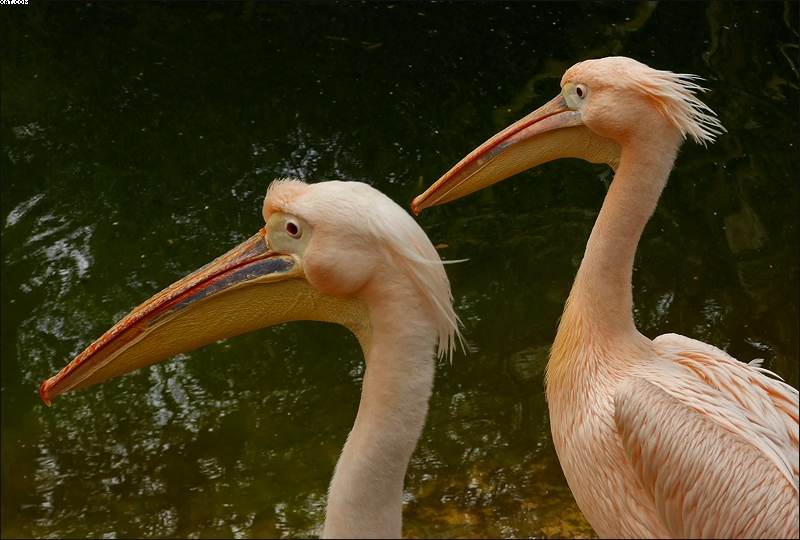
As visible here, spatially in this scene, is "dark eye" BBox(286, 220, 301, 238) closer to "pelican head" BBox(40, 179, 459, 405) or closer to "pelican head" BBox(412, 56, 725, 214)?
"pelican head" BBox(40, 179, 459, 405)

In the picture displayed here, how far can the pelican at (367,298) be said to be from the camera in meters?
2.10

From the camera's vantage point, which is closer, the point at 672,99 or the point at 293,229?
the point at 293,229

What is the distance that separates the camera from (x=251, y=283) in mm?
2369

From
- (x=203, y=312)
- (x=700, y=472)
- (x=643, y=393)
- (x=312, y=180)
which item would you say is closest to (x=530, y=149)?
(x=643, y=393)

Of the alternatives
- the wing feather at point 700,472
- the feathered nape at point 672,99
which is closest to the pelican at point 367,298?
the wing feather at point 700,472

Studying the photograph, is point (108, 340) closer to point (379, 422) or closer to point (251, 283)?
point (251, 283)

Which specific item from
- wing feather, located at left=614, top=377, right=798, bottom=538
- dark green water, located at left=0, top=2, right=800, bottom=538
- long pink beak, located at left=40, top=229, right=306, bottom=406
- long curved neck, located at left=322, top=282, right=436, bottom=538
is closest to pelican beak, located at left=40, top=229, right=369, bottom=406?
long pink beak, located at left=40, top=229, right=306, bottom=406

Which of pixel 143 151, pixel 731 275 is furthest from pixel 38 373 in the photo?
pixel 731 275

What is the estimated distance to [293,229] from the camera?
2.29 m

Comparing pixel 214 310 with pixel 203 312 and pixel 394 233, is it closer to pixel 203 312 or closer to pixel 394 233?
pixel 203 312

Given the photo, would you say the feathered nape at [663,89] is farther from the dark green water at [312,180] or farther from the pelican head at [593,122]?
the dark green water at [312,180]

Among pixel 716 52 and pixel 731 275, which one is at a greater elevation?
pixel 716 52

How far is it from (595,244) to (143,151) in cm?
406

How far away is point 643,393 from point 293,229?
1153 millimetres
